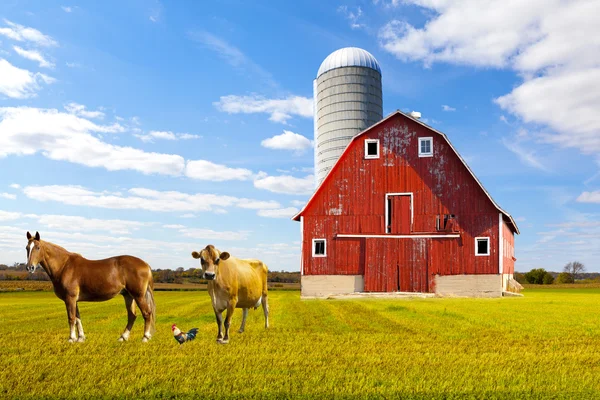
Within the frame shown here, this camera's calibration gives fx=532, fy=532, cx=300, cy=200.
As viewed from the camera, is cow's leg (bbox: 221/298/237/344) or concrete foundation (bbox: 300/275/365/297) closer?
cow's leg (bbox: 221/298/237/344)

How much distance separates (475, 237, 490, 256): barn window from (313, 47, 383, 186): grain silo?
16.4 metres

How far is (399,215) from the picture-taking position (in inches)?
1244

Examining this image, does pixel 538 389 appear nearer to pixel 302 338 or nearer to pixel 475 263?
pixel 302 338

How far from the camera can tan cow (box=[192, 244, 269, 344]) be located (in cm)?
956

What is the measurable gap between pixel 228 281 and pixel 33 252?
3.74m

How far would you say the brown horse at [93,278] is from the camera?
1020cm

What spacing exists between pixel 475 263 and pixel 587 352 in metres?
21.7

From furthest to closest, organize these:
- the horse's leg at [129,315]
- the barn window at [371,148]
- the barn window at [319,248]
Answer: the barn window at [371,148] → the barn window at [319,248] → the horse's leg at [129,315]

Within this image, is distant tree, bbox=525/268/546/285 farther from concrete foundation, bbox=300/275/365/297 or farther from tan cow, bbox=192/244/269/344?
tan cow, bbox=192/244/269/344

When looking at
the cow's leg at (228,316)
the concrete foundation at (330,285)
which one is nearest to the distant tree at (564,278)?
the concrete foundation at (330,285)

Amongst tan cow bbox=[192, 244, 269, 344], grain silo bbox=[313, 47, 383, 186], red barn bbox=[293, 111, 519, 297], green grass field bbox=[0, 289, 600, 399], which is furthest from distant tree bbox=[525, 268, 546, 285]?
tan cow bbox=[192, 244, 269, 344]

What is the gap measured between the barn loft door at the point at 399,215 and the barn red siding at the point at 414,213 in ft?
1.33

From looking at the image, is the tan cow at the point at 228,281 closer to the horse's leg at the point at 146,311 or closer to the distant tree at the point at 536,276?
the horse's leg at the point at 146,311

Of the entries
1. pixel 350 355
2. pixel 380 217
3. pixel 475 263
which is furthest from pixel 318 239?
pixel 350 355
